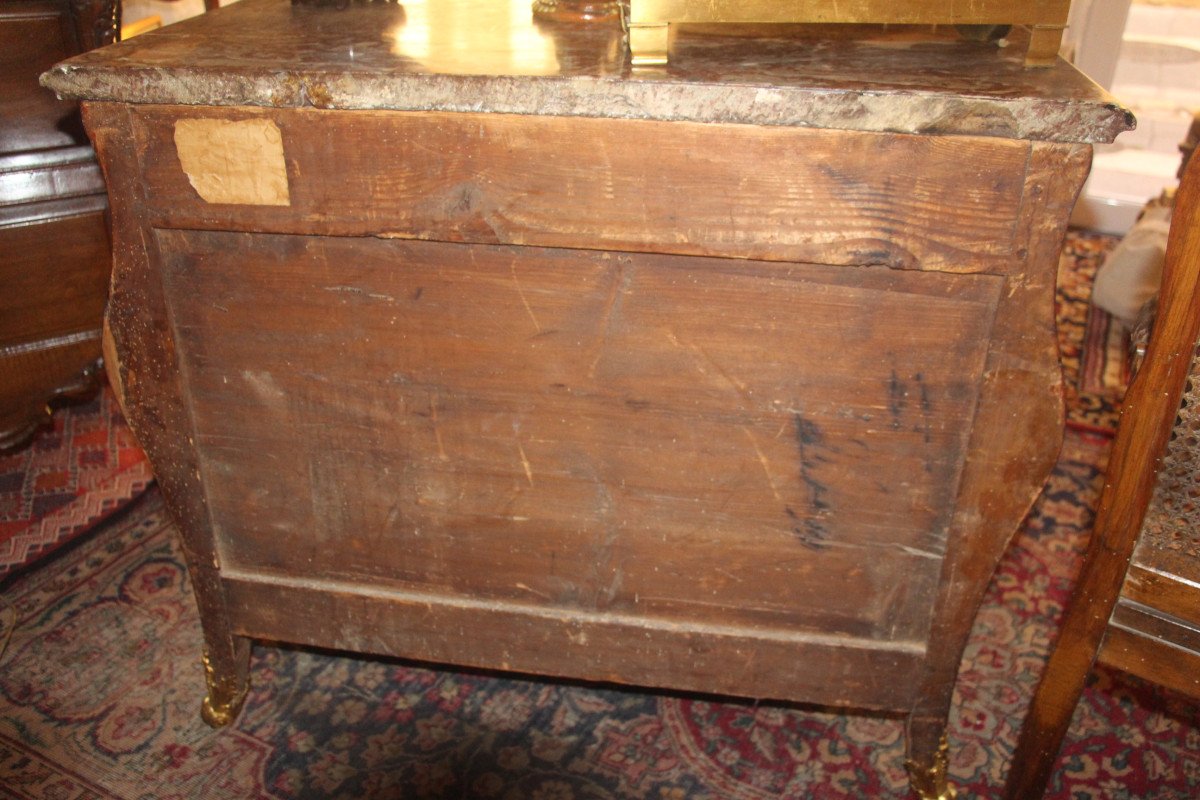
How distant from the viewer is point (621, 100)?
97 centimetres

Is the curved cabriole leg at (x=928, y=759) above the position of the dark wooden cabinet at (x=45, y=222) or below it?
below

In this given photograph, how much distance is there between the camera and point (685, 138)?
988mm

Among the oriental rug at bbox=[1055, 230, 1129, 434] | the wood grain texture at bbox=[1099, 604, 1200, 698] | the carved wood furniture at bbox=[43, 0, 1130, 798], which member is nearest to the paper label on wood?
the carved wood furniture at bbox=[43, 0, 1130, 798]

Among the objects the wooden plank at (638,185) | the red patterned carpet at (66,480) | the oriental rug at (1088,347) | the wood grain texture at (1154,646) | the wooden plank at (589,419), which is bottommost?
the red patterned carpet at (66,480)

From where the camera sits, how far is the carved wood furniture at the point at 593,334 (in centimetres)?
99

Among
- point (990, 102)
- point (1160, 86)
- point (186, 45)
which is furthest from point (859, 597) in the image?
point (1160, 86)

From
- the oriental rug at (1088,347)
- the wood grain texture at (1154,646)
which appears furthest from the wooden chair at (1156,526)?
the oriental rug at (1088,347)

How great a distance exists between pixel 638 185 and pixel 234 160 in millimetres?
432

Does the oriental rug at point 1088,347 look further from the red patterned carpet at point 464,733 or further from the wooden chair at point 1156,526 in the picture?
the wooden chair at point 1156,526

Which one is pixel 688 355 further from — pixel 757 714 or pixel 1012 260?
pixel 757 714

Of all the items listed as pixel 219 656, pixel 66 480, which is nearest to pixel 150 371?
pixel 219 656

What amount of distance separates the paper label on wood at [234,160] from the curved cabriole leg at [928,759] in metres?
1.03

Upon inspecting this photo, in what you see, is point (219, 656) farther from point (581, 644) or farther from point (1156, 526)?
point (1156, 526)

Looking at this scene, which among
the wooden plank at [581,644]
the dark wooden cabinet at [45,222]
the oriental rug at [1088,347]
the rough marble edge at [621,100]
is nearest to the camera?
the rough marble edge at [621,100]
